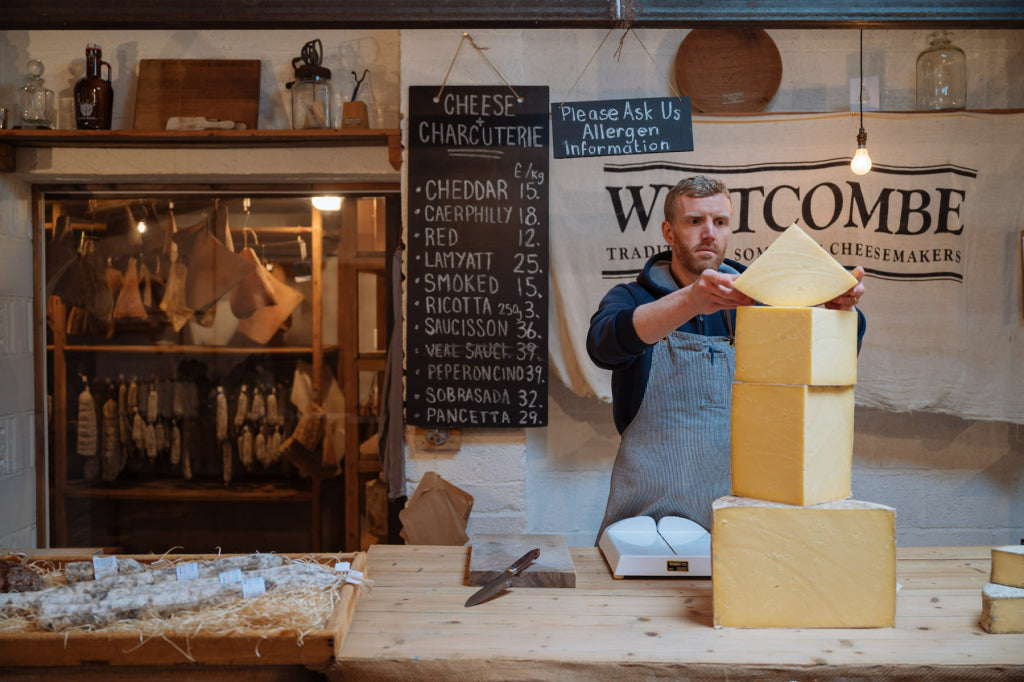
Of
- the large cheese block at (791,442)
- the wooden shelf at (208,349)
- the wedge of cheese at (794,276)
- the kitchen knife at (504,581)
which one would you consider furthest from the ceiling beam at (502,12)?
the wooden shelf at (208,349)

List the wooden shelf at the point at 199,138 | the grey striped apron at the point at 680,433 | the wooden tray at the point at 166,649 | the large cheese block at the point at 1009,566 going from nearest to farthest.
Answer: the wooden tray at the point at 166,649 < the large cheese block at the point at 1009,566 < the grey striped apron at the point at 680,433 < the wooden shelf at the point at 199,138

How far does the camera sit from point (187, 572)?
1670mm

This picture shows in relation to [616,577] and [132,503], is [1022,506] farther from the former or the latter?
[132,503]

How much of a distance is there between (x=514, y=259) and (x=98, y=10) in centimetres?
179

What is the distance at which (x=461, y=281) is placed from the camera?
3.32 m

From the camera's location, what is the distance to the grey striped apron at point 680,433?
2494 mm

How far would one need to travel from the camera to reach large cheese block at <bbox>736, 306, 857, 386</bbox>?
62.6 inches

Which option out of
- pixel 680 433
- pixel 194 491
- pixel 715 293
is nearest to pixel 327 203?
pixel 194 491

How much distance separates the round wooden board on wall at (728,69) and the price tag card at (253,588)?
2676 mm

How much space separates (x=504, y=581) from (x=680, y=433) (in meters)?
1.03

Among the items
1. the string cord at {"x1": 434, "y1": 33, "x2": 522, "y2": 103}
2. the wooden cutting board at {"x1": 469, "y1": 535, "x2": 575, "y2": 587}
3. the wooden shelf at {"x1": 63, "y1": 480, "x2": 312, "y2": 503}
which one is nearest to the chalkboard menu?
the string cord at {"x1": 434, "y1": 33, "x2": 522, "y2": 103}

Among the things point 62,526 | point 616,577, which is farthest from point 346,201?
point 616,577

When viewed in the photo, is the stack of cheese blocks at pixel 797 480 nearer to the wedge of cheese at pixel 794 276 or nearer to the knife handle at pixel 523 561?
the wedge of cheese at pixel 794 276

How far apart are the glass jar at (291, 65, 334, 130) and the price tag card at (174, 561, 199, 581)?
2159 millimetres
